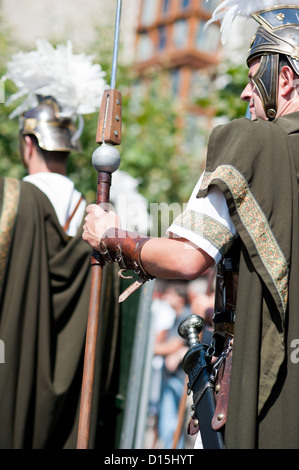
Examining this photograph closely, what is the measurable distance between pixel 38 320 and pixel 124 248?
155 cm

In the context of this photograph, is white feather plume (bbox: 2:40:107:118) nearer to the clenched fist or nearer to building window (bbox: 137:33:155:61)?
the clenched fist

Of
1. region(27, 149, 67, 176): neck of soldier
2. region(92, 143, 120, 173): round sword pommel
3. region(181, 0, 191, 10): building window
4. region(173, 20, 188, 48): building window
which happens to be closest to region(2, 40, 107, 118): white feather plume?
region(27, 149, 67, 176): neck of soldier

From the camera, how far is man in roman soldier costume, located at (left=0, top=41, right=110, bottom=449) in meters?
3.52

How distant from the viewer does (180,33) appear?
31.9 m

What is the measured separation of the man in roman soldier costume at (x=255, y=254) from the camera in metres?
2.00

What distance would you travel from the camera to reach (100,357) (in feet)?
12.8

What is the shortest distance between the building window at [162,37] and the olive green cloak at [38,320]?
1199 inches

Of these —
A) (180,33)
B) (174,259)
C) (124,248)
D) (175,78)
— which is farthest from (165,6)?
(174,259)

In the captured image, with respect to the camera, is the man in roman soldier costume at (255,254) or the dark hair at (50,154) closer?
the man in roman soldier costume at (255,254)

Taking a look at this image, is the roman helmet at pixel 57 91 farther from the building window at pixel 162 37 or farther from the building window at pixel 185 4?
the building window at pixel 162 37

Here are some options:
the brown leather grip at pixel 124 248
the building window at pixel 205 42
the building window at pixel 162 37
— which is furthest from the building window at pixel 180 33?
the brown leather grip at pixel 124 248

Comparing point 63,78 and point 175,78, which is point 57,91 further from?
point 175,78

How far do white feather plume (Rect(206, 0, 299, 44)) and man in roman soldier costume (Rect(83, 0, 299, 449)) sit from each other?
2.21 feet

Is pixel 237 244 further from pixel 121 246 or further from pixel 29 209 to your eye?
pixel 29 209
